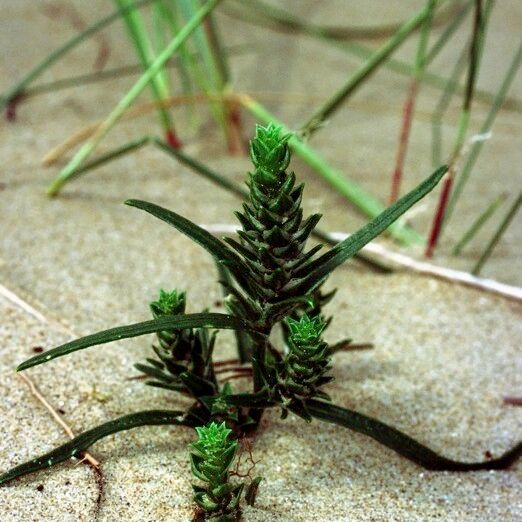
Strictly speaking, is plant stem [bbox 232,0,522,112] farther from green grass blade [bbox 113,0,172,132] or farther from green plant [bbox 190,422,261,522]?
green plant [bbox 190,422,261,522]

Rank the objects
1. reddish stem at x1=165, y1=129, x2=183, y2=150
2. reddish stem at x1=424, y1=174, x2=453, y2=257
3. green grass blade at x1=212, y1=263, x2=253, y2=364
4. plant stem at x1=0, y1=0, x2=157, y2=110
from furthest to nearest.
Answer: reddish stem at x1=165, y1=129, x2=183, y2=150, plant stem at x1=0, y1=0, x2=157, y2=110, reddish stem at x1=424, y1=174, x2=453, y2=257, green grass blade at x1=212, y1=263, x2=253, y2=364

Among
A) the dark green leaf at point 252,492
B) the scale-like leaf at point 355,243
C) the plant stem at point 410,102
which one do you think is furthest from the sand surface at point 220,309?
the scale-like leaf at point 355,243

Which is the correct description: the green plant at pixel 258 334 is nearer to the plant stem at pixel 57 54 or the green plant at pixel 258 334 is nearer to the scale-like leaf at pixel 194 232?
the scale-like leaf at pixel 194 232

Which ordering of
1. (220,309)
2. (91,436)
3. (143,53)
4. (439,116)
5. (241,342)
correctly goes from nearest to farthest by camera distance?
(91,436) → (241,342) → (220,309) → (143,53) → (439,116)

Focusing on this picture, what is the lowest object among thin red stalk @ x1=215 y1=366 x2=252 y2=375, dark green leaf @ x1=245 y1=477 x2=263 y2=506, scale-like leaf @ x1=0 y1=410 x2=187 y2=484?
dark green leaf @ x1=245 y1=477 x2=263 y2=506

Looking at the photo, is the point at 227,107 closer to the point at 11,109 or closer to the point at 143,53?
the point at 143,53

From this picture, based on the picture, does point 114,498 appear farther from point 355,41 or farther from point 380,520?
point 355,41

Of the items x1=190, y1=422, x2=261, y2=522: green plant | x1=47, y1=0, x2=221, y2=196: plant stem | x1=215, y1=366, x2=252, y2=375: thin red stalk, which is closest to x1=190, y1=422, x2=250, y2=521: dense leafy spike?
x1=190, y1=422, x2=261, y2=522: green plant

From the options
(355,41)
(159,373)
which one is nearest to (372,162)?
(355,41)

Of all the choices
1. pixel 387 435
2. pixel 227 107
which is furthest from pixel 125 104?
pixel 387 435
